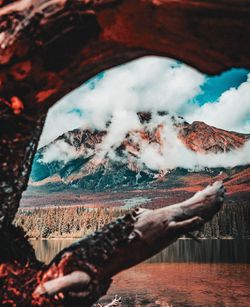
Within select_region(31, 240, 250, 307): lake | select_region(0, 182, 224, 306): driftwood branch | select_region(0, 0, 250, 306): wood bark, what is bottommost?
select_region(31, 240, 250, 307): lake

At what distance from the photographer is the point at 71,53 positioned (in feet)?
6.68

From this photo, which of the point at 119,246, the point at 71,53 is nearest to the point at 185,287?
the point at 119,246

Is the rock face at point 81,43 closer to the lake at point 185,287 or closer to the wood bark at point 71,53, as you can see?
the wood bark at point 71,53

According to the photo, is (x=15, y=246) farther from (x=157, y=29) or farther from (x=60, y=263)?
(x=157, y=29)

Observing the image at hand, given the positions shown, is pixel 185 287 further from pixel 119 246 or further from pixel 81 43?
pixel 81 43

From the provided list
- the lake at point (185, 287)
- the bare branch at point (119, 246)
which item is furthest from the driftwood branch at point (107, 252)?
the lake at point (185, 287)

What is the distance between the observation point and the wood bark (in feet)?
5.80

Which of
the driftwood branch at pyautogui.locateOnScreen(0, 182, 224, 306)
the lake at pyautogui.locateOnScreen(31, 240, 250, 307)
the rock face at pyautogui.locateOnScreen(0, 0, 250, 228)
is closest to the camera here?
the rock face at pyautogui.locateOnScreen(0, 0, 250, 228)

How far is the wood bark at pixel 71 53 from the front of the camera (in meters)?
1.77

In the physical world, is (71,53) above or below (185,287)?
above

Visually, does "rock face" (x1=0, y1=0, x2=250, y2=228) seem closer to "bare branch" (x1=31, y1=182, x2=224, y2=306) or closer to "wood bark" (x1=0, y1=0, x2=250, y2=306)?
"wood bark" (x1=0, y1=0, x2=250, y2=306)

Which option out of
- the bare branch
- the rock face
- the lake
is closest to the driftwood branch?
the bare branch

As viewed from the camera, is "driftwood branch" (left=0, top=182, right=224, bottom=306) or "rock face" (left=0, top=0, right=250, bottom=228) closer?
"rock face" (left=0, top=0, right=250, bottom=228)

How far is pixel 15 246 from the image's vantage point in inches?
99.7
